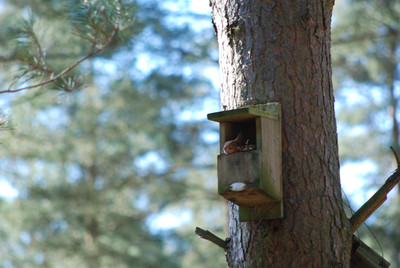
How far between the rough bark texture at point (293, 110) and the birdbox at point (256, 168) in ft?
0.12

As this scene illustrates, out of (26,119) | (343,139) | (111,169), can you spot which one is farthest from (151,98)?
(343,139)

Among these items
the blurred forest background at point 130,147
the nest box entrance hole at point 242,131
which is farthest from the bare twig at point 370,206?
the blurred forest background at point 130,147

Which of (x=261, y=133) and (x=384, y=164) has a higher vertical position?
(x=261, y=133)

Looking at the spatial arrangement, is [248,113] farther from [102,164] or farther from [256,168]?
[102,164]

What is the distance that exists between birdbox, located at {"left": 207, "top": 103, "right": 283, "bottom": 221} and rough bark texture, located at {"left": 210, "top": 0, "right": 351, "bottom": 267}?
35 mm

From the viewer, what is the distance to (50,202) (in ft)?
28.9

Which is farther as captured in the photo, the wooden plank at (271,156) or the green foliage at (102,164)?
the green foliage at (102,164)

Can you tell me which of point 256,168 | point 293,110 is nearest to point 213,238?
point 256,168

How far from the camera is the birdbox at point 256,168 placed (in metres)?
1.83

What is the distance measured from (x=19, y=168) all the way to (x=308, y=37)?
27.1 ft

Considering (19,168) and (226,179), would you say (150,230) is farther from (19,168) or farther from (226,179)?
(226,179)

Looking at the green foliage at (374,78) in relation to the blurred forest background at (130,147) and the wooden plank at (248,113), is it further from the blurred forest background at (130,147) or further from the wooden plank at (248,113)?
the wooden plank at (248,113)

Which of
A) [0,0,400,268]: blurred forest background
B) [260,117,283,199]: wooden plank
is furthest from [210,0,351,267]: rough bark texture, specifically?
[0,0,400,268]: blurred forest background

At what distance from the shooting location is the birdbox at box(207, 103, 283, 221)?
1829 mm
